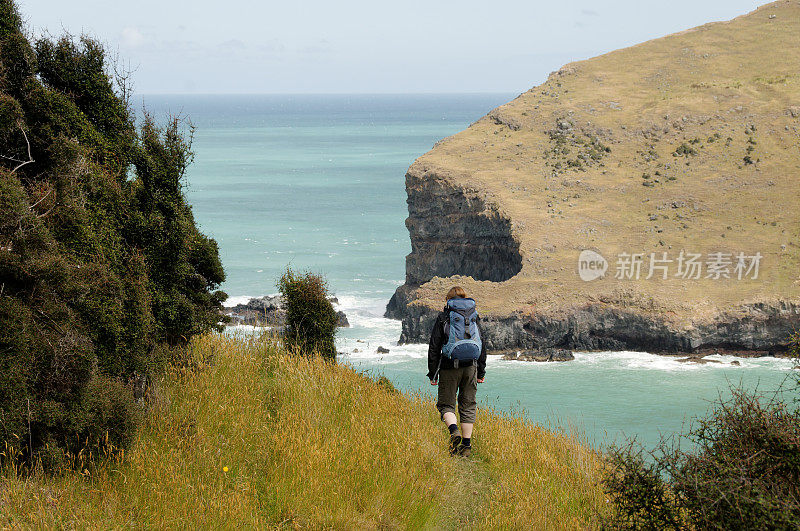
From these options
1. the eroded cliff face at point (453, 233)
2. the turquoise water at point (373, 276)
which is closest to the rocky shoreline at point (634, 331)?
the turquoise water at point (373, 276)

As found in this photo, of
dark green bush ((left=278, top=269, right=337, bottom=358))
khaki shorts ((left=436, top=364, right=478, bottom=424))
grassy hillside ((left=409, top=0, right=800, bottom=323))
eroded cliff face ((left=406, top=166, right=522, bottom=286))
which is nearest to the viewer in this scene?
khaki shorts ((left=436, top=364, right=478, bottom=424))

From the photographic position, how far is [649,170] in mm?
66250

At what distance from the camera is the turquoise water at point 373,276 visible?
37062 millimetres

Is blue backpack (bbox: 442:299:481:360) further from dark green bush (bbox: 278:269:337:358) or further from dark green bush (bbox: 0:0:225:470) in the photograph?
dark green bush (bbox: 278:269:337:358)

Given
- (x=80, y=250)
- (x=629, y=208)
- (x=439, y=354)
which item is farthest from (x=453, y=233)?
(x=80, y=250)

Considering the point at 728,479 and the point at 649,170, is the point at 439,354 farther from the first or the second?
the point at 649,170

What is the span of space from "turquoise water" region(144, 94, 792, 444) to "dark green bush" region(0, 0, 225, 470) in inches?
166

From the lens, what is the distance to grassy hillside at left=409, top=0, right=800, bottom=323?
160ft

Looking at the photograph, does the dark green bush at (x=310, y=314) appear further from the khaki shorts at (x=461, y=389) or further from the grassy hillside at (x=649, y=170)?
the grassy hillside at (x=649, y=170)

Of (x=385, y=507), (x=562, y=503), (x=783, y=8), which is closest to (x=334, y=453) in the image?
(x=385, y=507)

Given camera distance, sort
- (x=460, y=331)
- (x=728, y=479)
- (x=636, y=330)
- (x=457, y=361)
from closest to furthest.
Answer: (x=728, y=479) → (x=460, y=331) → (x=457, y=361) → (x=636, y=330)

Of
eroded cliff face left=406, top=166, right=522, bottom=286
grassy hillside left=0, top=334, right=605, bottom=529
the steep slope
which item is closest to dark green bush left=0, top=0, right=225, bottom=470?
grassy hillside left=0, top=334, right=605, bottom=529

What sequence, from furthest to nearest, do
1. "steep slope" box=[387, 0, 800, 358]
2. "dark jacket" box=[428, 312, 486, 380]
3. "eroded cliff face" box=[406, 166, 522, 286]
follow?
"eroded cliff face" box=[406, 166, 522, 286], "steep slope" box=[387, 0, 800, 358], "dark jacket" box=[428, 312, 486, 380]

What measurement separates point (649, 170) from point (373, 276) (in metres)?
29.6
